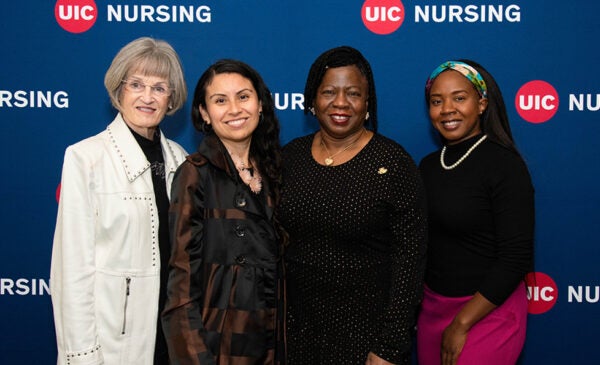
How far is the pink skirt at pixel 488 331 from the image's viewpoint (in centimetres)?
170

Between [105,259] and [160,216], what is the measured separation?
0.20 metres

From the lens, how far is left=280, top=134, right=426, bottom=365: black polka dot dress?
161 cm

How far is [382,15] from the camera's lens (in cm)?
232

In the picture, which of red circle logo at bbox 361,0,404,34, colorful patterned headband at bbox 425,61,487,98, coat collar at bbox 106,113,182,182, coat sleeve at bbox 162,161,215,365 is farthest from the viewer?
red circle logo at bbox 361,0,404,34

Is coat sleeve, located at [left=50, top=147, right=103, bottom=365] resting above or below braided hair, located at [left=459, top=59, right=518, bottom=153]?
below

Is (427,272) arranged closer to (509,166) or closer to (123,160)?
(509,166)

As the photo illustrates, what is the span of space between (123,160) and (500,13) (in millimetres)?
1710

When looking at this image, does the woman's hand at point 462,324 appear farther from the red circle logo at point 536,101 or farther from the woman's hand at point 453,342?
the red circle logo at point 536,101

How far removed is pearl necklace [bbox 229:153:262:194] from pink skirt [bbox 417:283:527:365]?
29.5 inches

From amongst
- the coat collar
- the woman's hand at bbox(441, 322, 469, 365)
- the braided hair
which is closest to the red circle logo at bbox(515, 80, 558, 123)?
the braided hair

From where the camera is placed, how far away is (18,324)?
2.46 m

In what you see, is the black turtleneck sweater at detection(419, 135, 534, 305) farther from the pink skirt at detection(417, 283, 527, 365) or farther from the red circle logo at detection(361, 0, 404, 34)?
the red circle logo at detection(361, 0, 404, 34)

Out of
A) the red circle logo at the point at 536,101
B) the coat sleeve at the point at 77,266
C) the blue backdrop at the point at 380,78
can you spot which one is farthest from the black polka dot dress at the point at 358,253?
the red circle logo at the point at 536,101

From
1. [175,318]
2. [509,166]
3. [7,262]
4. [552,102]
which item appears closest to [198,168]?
[175,318]
